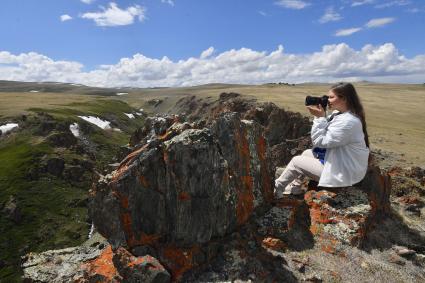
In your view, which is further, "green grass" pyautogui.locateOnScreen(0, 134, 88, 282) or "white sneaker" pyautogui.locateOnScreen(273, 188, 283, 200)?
"green grass" pyautogui.locateOnScreen(0, 134, 88, 282)

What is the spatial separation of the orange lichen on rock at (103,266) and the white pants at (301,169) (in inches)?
281

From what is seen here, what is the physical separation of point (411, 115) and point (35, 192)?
307 ft

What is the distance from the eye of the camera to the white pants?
49.8 feet

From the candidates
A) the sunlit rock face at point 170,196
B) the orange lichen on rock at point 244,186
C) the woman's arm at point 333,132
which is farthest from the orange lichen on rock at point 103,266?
the woman's arm at point 333,132

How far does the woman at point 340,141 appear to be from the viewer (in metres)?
14.0

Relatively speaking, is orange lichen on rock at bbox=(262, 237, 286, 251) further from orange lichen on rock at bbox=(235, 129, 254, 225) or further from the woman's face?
the woman's face

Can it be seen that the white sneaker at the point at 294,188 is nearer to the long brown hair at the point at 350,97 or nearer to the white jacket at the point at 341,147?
the white jacket at the point at 341,147

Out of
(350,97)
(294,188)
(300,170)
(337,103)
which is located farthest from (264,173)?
(350,97)

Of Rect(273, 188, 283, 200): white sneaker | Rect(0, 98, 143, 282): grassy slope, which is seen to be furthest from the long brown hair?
Rect(0, 98, 143, 282): grassy slope

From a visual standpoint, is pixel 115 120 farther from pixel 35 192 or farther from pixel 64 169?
pixel 35 192

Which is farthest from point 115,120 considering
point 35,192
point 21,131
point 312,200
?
point 312,200

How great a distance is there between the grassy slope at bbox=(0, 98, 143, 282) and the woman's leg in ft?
158

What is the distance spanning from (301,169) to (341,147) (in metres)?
1.87

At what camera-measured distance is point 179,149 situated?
12914 millimetres
